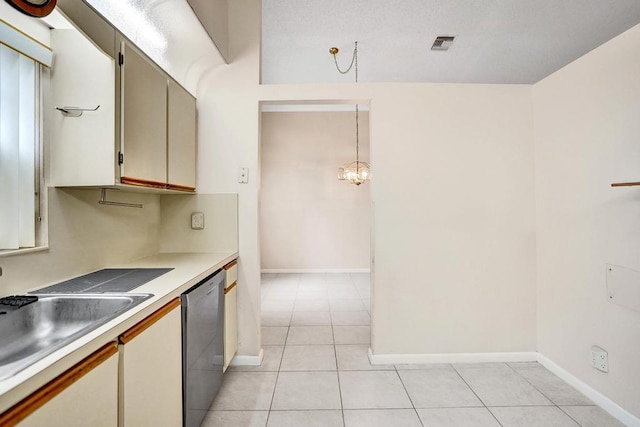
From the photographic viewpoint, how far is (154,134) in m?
1.66

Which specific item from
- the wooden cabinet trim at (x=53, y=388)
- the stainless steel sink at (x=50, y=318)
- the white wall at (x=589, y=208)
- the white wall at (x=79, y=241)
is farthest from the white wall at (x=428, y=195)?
the wooden cabinet trim at (x=53, y=388)

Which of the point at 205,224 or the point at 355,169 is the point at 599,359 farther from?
the point at 355,169

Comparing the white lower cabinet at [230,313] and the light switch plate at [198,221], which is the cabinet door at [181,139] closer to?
the light switch plate at [198,221]

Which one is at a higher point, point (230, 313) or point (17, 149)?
point (17, 149)

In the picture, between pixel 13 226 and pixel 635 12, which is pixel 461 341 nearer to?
pixel 13 226

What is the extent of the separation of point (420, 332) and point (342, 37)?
307 cm

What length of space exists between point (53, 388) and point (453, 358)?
238 centimetres

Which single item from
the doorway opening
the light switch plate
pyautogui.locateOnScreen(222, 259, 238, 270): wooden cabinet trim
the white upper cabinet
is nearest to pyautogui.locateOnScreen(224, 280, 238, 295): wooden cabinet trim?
pyautogui.locateOnScreen(222, 259, 238, 270): wooden cabinet trim

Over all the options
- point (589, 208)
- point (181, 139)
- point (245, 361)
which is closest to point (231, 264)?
point (245, 361)

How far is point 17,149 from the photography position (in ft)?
4.24

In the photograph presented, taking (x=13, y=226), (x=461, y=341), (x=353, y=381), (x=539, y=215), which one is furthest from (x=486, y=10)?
(x=13, y=226)

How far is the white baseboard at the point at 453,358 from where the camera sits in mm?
2273

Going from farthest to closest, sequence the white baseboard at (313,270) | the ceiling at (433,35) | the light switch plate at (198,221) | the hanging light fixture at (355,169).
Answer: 1. the white baseboard at (313,270)
2. the hanging light fixture at (355,169)
3. the ceiling at (433,35)
4. the light switch plate at (198,221)

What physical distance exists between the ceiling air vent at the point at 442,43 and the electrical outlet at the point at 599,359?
3.14 meters
